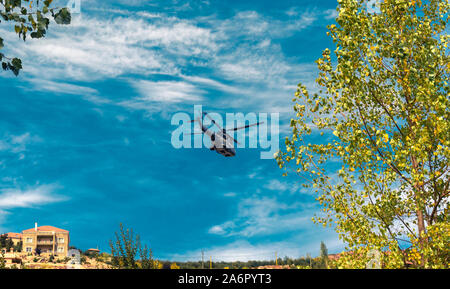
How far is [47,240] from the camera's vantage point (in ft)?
404

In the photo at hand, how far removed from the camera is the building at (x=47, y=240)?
119438 mm

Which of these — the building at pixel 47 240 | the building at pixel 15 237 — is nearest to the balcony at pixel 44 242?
the building at pixel 47 240

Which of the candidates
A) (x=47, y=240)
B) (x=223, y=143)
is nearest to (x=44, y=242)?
(x=47, y=240)

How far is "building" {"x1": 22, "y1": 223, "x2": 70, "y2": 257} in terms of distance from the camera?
119m

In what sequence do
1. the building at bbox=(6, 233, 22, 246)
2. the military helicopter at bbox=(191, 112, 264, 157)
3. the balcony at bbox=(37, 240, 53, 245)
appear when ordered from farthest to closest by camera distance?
the balcony at bbox=(37, 240, 53, 245)
the building at bbox=(6, 233, 22, 246)
the military helicopter at bbox=(191, 112, 264, 157)

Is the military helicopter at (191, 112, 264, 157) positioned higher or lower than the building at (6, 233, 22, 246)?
higher

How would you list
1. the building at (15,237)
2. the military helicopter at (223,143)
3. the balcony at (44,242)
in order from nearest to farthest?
1. the military helicopter at (223,143)
2. the building at (15,237)
3. the balcony at (44,242)

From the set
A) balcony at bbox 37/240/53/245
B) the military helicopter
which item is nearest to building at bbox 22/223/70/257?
balcony at bbox 37/240/53/245

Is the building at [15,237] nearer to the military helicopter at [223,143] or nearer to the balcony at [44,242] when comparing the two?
the balcony at [44,242]

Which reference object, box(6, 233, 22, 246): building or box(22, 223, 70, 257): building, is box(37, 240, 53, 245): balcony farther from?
box(6, 233, 22, 246): building

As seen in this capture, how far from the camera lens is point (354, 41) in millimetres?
15727

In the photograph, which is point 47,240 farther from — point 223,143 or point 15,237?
point 223,143

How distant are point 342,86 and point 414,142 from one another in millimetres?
3526
